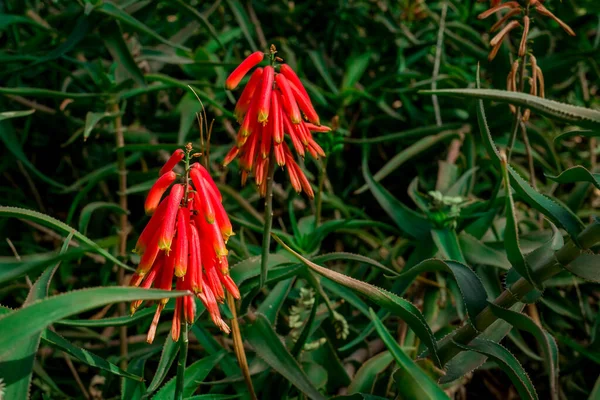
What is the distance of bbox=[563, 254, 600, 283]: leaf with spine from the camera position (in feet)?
2.52

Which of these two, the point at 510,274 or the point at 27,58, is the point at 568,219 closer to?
the point at 510,274

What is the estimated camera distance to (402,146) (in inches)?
75.9

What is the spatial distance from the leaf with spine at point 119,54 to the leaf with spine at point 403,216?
0.57m

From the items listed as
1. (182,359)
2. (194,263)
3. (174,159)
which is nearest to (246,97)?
(174,159)

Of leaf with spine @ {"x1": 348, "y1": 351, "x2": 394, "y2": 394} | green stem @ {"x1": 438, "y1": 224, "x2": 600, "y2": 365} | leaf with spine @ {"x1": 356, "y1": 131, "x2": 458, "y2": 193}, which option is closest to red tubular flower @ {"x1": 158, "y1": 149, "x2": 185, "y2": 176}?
green stem @ {"x1": 438, "y1": 224, "x2": 600, "y2": 365}

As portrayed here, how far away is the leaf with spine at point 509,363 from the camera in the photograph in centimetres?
78

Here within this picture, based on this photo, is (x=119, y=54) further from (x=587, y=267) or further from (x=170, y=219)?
(x=587, y=267)

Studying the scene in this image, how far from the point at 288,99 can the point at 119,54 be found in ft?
2.27

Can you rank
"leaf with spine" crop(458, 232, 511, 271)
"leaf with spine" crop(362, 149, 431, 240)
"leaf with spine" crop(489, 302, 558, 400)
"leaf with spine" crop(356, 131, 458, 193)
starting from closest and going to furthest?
1. "leaf with spine" crop(489, 302, 558, 400)
2. "leaf with spine" crop(458, 232, 511, 271)
3. "leaf with spine" crop(362, 149, 431, 240)
4. "leaf with spine" crop(356, 131, 458, 193)

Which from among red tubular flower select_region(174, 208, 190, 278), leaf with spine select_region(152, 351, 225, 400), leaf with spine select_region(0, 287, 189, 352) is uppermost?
red tubular flower select_region(174, 208, 190, 278)

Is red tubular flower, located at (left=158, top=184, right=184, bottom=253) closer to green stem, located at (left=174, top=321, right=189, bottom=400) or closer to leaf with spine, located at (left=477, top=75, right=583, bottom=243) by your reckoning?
green stem, located at (left=174, top=321, right=189, bottom=400)

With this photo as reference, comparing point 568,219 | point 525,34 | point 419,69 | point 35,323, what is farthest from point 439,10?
point 35,323

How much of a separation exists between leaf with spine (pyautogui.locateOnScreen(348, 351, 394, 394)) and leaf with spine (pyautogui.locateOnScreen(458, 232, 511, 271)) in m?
0.30

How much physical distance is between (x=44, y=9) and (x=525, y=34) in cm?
146
